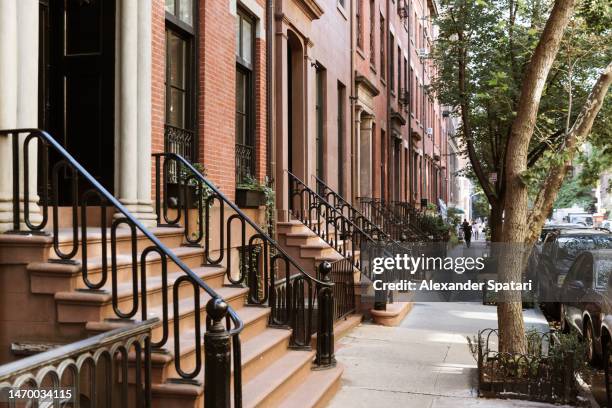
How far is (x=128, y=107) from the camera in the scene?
6.73m

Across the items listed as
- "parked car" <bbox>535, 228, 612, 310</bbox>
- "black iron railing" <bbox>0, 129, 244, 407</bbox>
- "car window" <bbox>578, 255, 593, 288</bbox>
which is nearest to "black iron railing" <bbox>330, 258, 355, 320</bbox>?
"car window" <bbox>578, 255, 593, 288</bbox>

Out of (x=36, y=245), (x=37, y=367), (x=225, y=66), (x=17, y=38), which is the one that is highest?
(x=225, y=66)

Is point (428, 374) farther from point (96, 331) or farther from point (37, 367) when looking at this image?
point (37, 367)

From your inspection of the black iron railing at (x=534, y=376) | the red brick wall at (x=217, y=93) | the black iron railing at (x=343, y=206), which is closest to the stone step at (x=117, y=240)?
the red brick wall at (x=217, y=93)

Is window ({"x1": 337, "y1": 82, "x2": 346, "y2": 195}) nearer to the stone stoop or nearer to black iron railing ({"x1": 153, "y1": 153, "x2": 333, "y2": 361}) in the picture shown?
black iron railing ({"x1": 153, "y1": 153, "x2": 333, "y2": 361})

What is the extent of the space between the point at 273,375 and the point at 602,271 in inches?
242

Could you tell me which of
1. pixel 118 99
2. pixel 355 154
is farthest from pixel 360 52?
pixel 118 99

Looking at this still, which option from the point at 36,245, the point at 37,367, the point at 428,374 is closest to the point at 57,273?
the point at 36,245

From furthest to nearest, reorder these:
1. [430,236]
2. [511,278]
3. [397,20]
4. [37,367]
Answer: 1. [397,20]
2. [430,236]
3. [511,278]
4. [37,367]

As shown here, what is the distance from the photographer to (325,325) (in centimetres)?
719

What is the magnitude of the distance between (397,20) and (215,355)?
23.4 m

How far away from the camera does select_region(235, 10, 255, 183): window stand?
10.4 metres

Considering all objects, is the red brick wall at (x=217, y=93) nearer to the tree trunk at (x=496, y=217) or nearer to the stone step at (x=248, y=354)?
the stone step at (x=248, y=354)

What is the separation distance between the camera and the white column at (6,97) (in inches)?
202
